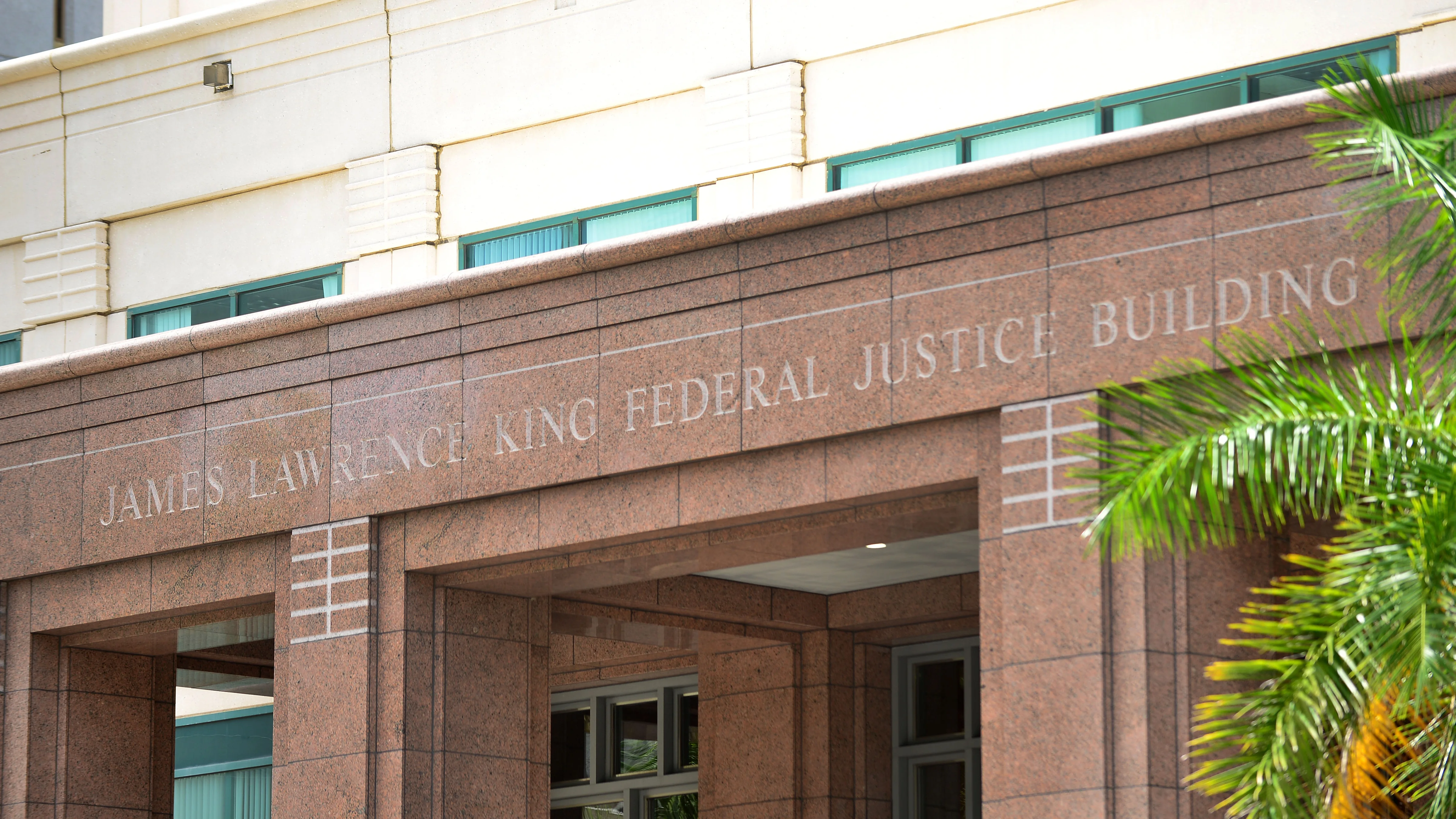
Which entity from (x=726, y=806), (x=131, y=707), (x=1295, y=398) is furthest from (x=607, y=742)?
(x=1295, y=398)

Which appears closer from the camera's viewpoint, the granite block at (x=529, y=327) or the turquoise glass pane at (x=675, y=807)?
the granite block at (x=529, y=327)

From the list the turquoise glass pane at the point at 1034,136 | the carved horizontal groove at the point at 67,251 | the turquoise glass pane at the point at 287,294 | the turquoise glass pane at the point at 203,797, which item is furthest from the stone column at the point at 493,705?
the turquoise glass pane at the point at 203,797

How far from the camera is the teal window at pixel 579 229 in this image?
20.3 metres

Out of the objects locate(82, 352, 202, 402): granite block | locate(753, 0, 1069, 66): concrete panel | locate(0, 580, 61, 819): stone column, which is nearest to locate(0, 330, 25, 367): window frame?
locate(82, 352, 202, 402): granite block

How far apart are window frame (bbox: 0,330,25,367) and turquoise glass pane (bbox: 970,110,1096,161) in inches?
463

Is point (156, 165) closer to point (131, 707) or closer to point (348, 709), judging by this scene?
point (131, 707)

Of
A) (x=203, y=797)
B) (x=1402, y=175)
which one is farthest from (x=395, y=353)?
(x=203, y=797)

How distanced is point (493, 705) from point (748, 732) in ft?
12.5

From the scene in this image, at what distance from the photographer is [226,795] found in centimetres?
2742

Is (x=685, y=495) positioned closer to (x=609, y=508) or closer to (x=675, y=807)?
(x=609, y=508)

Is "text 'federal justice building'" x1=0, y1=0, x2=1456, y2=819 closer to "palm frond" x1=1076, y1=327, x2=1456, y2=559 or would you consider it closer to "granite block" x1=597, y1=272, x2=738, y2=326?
"granite block" x1=597, y1=272, x2=738, y2=326

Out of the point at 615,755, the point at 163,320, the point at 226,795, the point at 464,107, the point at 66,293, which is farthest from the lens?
the point at 226,795

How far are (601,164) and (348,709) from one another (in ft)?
19.0

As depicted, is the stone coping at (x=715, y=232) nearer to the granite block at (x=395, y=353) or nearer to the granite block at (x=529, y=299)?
the granite block at (x=529, y=299)
